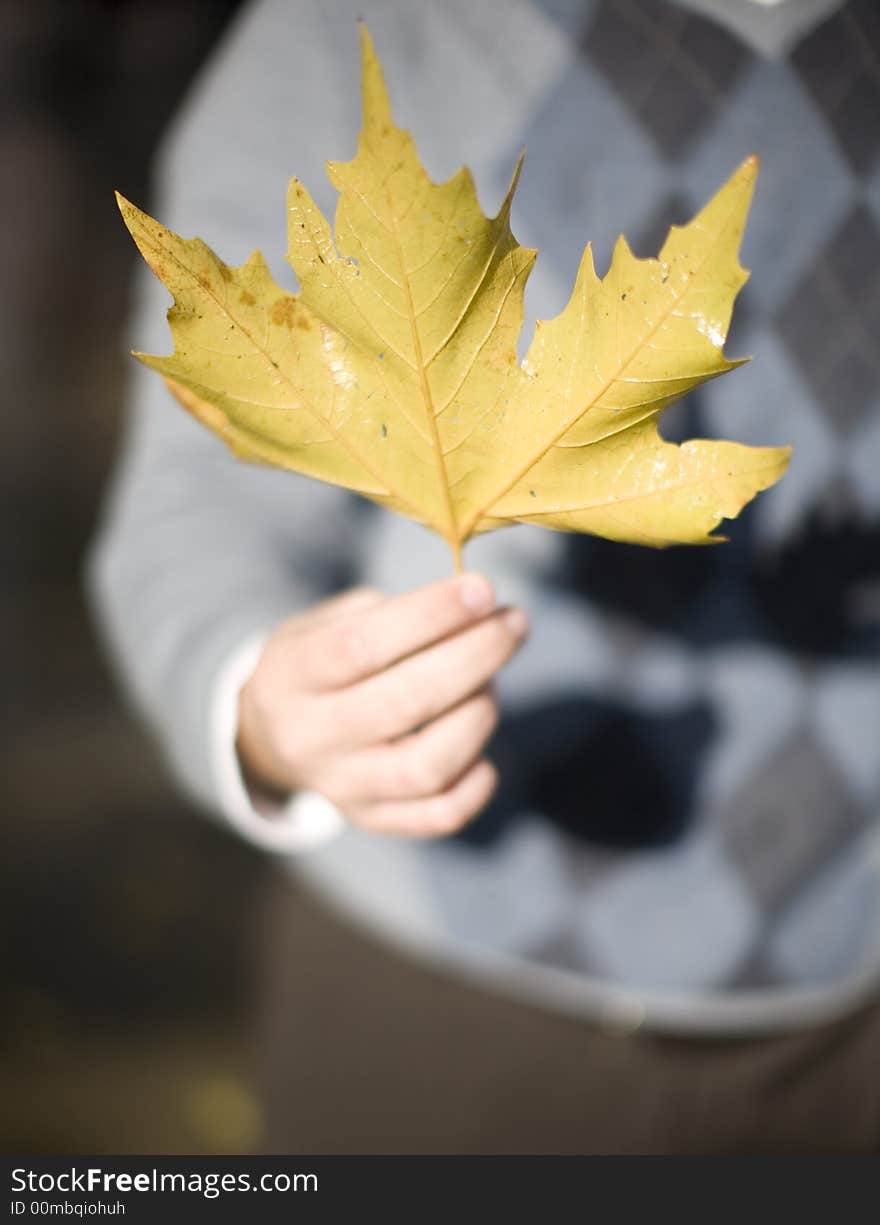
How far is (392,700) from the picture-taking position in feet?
1.17

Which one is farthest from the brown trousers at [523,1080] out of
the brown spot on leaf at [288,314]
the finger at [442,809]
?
the brown spot on leaf at [288,314]

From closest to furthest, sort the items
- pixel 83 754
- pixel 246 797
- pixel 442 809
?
1. pixel 442 809
2. pixel 246 797
3. pixel 83 754

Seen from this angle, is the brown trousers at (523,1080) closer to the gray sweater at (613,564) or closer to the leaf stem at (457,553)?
the gray sweater at (613,564)

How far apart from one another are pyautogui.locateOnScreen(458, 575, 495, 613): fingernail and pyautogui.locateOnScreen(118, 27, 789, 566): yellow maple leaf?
2cm

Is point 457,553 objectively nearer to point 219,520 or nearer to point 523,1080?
point 219,520

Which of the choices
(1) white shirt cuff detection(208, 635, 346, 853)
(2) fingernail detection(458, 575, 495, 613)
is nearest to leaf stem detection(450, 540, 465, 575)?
(2) fingernail detection(458, 575, 495, 613)

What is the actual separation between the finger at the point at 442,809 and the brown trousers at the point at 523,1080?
1.17 feet

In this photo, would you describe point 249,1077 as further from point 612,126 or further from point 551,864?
point 612,126

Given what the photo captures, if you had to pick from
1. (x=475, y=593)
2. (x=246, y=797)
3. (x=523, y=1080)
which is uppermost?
(x=475, y=593)

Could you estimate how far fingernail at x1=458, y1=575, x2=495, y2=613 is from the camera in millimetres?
325

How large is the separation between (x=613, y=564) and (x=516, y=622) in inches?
9.0

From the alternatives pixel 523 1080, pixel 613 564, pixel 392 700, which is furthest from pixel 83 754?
pixel 392 700

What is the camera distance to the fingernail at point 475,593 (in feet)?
1.07

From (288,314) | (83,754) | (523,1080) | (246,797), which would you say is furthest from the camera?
(83,754)
